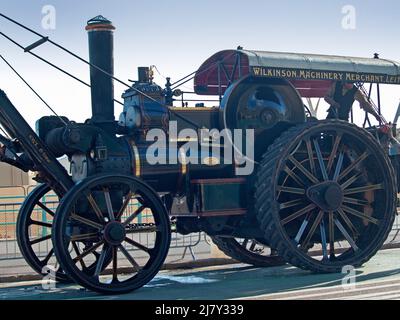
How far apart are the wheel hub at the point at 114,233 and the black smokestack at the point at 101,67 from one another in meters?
1.59

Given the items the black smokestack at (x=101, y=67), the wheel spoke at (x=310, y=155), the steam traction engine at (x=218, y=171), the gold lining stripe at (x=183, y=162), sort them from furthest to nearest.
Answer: the wheel spoke at (x=310, y=155) → the black smokestack at (x=101, y=67) → the gold lining stripe at (x=183, y=162) → the steam traction engine at (x=218, y=171)

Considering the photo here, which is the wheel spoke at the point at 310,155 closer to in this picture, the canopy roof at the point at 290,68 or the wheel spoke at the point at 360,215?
the wheel spoke at the point at 360,215

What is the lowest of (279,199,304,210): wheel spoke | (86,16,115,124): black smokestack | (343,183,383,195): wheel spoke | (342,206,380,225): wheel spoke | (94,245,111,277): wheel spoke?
(94,245,111,277): wheel spoke

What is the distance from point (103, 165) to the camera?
9906mm

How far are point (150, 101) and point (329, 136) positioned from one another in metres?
2.64

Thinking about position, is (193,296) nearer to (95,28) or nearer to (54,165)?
(54,165)

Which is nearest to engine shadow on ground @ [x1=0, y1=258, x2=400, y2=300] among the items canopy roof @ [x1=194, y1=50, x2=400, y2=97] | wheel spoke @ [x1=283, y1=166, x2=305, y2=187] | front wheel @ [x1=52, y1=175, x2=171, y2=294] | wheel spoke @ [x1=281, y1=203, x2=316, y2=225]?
front wheel @ [x1=52, y1=175, x2=171, y2=294]

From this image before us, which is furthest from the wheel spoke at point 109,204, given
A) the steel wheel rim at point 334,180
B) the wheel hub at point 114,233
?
the steel wheel rim at point 334,180

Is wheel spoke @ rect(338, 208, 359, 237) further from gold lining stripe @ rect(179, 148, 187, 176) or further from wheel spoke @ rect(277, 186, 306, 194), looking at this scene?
gold lining stripe @ rect(179, 148, 187, 176)

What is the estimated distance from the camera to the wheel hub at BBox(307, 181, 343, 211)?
10875 mm

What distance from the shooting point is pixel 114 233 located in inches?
375

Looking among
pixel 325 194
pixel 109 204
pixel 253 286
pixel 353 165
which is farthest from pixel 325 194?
pixel 109 204

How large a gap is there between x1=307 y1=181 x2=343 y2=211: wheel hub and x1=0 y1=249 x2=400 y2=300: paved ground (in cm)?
91

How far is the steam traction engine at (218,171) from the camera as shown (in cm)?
975
